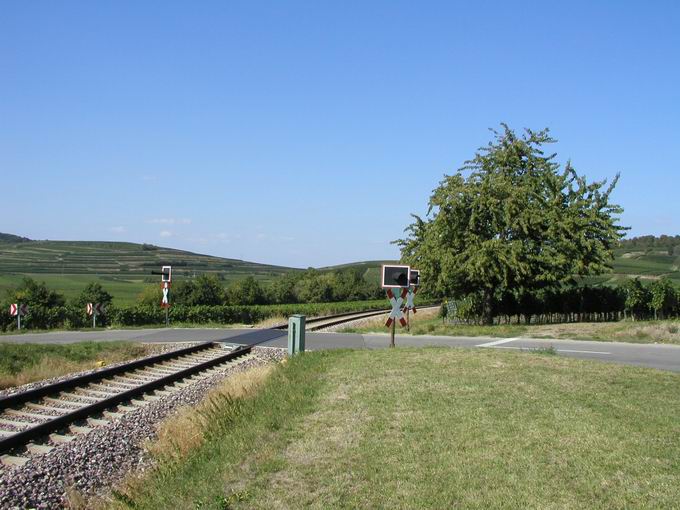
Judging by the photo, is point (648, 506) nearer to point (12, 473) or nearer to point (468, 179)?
point (12, 473)

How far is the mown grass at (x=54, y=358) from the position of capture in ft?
55.2

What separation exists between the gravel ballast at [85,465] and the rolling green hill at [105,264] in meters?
77.4

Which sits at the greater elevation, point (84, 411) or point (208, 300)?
point (208, 300)

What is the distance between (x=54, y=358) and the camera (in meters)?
19.1

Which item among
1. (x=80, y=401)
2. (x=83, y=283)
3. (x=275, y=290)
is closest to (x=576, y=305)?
(x=80, y=401)

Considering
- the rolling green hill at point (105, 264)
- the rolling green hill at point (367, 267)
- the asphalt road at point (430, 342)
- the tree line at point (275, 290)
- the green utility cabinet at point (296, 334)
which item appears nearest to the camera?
the green utility cabinet at point (296, 334)

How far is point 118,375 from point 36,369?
298cm

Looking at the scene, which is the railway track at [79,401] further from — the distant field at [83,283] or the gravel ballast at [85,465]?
the distant field at [83,283]

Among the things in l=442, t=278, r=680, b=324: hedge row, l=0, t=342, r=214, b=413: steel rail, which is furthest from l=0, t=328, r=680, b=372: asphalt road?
l=442, t=278, r=680, b=324: hedge row

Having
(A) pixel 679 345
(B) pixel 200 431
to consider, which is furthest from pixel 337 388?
(A) pixel 679 345

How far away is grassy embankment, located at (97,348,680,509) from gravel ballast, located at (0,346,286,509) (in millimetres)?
527

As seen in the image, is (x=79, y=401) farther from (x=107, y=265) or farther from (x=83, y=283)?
(x=107, y=265)

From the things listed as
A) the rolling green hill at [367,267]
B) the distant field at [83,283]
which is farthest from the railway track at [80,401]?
the rolling green hill at [367,267]

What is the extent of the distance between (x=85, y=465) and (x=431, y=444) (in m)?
4.37
